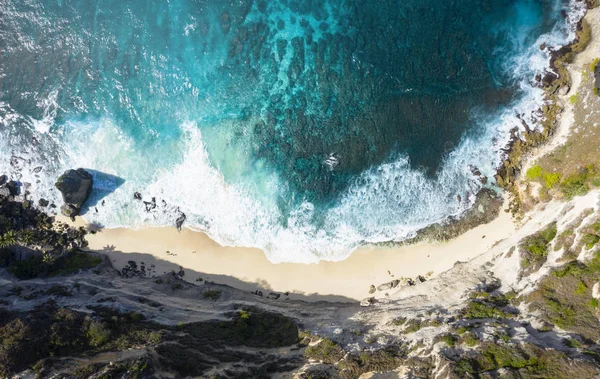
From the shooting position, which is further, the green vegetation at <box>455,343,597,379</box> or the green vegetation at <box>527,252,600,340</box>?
the green vegetation at <box>527,252,600,340</box>

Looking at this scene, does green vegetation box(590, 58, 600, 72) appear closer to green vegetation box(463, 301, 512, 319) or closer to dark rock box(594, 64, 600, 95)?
dark rock box(594, 64, 600, 95)

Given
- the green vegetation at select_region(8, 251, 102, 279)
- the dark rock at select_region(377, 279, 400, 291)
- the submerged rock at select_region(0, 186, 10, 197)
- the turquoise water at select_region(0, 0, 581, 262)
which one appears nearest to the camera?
the dark rock at select_region(377, 279, 400, 291)

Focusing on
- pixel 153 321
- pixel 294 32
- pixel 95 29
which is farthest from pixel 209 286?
pixel 95 29

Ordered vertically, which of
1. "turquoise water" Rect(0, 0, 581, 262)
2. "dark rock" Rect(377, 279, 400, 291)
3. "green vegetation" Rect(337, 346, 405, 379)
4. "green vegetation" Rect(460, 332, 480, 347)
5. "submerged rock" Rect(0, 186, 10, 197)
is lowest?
"green vegetation" Rect(337, 346, 405, 379)

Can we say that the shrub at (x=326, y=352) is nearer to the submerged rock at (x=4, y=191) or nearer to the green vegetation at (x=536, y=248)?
the green vegetation at (x=536, y=248)

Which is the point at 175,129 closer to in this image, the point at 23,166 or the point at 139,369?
the point at 23,166

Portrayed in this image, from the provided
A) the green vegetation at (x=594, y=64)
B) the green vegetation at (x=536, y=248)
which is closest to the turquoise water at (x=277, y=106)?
the green vegetation at (x=594, y=64)

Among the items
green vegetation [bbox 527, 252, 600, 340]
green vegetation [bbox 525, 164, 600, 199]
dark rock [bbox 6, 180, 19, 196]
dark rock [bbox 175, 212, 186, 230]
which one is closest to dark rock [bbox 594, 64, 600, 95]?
green vegetation [bbox 525, 164, 600, 199]
